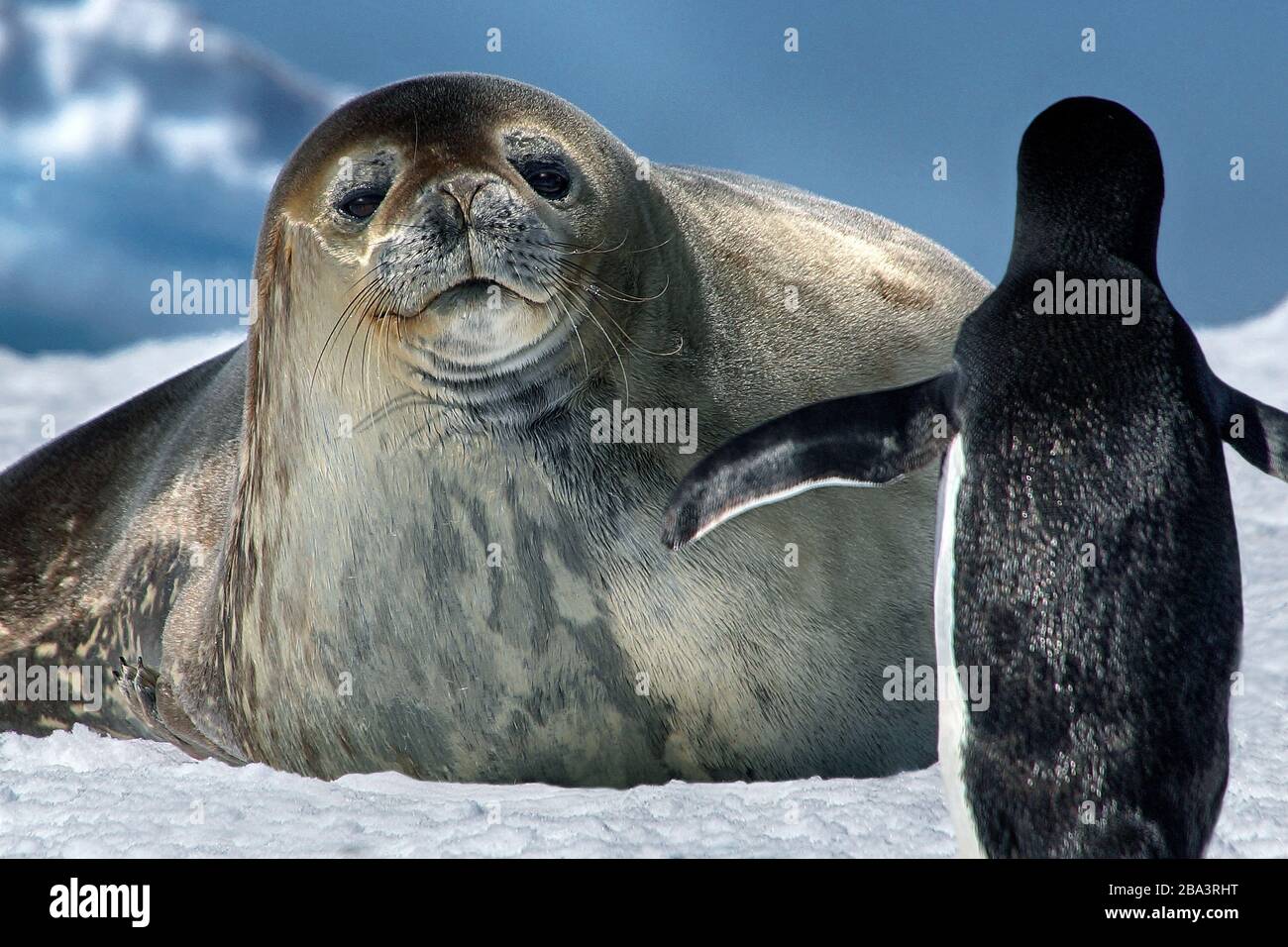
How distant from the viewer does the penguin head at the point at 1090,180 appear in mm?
2688

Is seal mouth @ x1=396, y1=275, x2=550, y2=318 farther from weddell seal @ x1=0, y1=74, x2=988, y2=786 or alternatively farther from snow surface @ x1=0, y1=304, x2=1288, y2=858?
snow surface @ x1=0, y1=304, x2=1288, y2=858

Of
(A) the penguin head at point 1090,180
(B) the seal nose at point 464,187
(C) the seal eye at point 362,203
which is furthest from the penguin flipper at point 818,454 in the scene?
(C) the seal eye at point 362,203

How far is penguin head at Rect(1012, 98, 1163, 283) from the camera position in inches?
106

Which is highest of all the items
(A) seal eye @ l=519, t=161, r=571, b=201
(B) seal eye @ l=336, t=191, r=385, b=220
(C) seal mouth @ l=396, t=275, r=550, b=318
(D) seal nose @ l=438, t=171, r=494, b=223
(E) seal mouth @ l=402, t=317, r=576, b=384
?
(A) seal eye @ l=519, t=161, r=571, b=201

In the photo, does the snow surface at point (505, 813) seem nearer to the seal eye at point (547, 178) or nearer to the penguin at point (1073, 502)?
the penguin at point (1073, 502)

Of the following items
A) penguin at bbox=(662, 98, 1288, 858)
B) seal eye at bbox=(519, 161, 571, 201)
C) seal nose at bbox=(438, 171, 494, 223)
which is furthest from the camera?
seal eye at bbox=(519, 161, 571, 201)

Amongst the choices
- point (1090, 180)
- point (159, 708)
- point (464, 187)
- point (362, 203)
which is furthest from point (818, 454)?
point (159, 708)

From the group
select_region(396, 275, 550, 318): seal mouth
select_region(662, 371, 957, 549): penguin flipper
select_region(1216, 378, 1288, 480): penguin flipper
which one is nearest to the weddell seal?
select_region(396, 275, 550, 318): seal mouth

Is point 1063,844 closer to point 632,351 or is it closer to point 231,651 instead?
point 632,351

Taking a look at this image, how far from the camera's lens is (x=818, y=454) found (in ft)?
8.67

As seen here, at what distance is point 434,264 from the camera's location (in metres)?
2.92

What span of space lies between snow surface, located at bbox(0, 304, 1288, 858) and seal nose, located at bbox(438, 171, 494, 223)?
1.22m

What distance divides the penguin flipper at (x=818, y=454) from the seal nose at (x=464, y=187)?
745 mm
